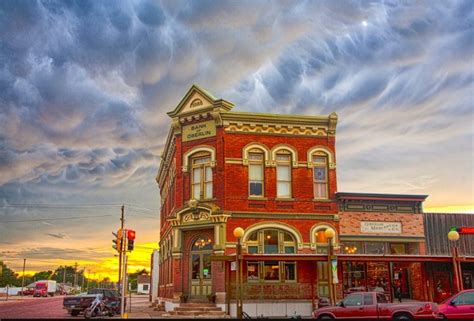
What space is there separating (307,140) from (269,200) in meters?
4.23

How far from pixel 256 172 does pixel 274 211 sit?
2.47m

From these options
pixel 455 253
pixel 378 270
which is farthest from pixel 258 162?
pixel 455 253

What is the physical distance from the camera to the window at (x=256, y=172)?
2953cm

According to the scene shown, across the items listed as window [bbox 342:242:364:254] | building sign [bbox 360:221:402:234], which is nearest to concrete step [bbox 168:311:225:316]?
window [bbox 342:242:364:254]

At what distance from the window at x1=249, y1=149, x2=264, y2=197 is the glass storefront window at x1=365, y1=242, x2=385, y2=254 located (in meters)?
6.77

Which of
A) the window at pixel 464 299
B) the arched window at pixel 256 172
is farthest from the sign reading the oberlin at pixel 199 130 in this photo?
the window at pixel 464 299

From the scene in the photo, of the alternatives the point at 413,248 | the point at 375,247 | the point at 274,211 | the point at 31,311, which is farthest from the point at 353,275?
the point at 31,311

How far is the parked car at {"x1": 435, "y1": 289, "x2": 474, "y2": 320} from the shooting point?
1941cm

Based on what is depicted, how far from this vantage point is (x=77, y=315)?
108 feet

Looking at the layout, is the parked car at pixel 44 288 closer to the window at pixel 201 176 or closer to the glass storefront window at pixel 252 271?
the window at pixel 201 176

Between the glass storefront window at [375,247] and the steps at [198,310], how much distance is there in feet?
30.1

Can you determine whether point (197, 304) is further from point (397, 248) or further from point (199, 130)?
point (397, 248)

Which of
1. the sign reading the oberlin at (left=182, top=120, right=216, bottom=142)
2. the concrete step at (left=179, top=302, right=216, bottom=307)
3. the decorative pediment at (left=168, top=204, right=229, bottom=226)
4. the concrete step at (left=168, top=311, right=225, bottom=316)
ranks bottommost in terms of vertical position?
the concrete step at (left=168, top=311, right=225, bottom=316)

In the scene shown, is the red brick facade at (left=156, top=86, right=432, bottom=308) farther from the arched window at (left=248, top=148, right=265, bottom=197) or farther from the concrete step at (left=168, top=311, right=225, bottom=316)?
the concrete step at (left=168, top=311, right=225, bottom=316)
